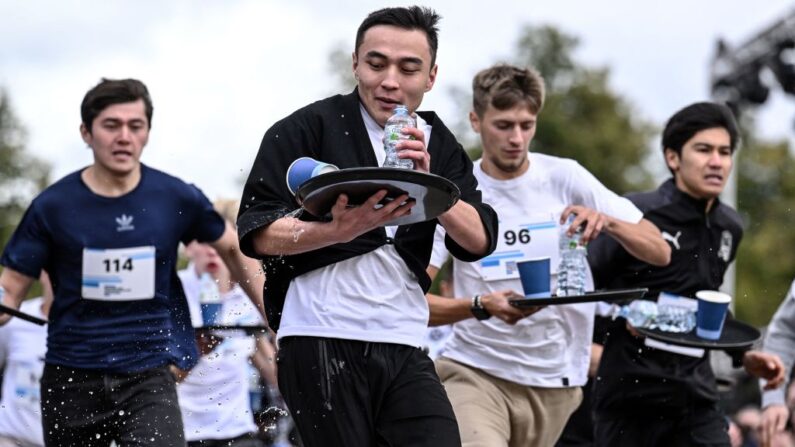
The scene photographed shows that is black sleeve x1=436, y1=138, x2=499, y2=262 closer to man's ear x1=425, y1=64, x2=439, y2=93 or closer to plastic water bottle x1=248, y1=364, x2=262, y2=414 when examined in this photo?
man's ear x1=425, y1=64, x2=439, y2=93

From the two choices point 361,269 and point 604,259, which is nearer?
point 361,269

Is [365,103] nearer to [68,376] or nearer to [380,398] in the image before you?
[380,398]

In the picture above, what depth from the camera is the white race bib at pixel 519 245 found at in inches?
263

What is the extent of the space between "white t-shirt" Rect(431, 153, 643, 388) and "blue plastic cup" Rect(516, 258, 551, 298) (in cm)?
32

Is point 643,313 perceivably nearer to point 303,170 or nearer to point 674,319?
point 674,319

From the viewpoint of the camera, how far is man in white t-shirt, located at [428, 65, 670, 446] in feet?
21.9

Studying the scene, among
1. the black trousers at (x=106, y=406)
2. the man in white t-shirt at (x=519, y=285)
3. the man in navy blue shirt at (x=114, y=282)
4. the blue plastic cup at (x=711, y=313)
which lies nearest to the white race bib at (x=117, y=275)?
the man in navy blue shirt at (x=114, y=282)

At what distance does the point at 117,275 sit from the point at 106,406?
0.62 metres

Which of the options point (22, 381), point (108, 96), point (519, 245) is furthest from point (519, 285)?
point (22, 381)

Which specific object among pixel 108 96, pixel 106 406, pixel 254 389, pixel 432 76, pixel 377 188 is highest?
pixel 108 96

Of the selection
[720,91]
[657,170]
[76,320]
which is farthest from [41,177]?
[76,320]

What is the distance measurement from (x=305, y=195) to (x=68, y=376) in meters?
2.82

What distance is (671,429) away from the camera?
7266 millimetres

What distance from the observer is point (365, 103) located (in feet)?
16.1
